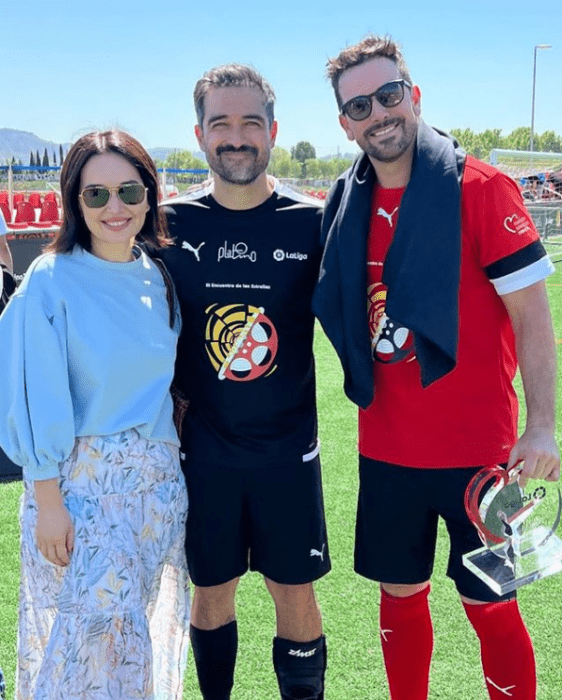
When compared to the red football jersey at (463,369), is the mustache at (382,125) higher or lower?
higher

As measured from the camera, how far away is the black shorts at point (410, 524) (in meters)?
2.49

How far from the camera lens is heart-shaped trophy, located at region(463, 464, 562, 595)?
2291 millimetres

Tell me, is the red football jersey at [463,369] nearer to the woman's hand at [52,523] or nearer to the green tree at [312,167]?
the woman's hand at [52,523]

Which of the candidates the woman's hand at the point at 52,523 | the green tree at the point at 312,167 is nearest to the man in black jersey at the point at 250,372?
the woman's hand at the point at 52,523

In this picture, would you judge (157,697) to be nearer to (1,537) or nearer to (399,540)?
(399,540)

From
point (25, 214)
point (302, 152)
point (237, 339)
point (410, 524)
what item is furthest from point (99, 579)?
point (302, 152)

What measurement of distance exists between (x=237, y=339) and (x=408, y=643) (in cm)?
119

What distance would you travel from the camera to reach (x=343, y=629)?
3.41m

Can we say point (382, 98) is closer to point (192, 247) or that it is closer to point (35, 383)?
point (192, 247)

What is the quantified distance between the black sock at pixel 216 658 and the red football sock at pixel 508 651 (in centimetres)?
89

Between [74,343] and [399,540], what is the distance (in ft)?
4.08

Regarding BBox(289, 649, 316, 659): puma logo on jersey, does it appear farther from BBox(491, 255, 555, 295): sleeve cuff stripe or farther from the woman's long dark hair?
the woman's long dark hair

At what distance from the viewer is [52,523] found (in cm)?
220

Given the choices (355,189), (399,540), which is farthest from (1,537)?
(355,189)
